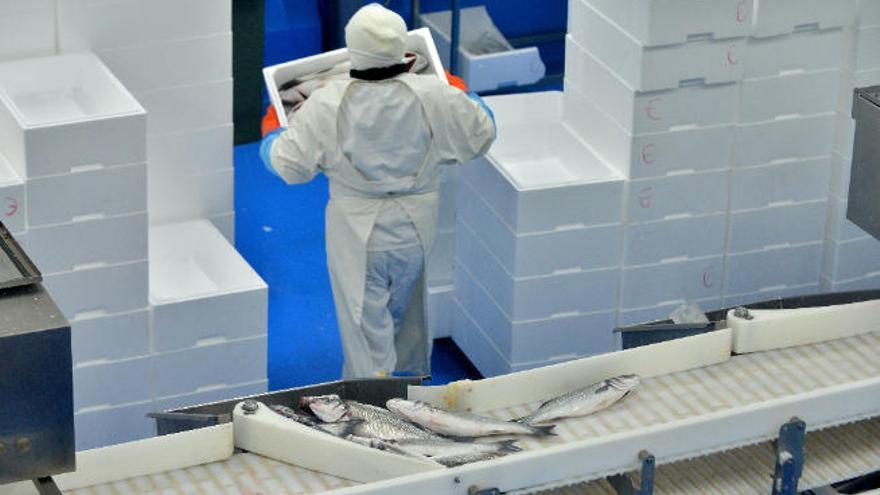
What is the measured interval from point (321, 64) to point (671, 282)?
164cm

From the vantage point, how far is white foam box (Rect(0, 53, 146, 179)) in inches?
249

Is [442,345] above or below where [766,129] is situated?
below

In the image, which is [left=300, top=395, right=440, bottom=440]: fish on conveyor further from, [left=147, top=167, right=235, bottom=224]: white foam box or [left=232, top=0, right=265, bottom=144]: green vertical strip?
[left=232, top=0, right=265, bottom=144]: green vertical strip

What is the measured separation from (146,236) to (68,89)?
0.68m

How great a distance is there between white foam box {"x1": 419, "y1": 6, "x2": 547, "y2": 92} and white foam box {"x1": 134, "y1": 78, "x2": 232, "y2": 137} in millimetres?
2126

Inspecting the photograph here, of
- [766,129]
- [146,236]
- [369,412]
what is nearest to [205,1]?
[146,236]

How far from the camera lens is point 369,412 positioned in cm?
496

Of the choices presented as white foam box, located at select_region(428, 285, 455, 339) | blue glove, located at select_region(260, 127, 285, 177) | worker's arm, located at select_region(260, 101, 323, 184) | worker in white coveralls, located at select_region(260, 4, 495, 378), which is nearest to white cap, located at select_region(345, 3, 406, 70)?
worker in white coveralls, located at select_region(260, 4, 495, 378)

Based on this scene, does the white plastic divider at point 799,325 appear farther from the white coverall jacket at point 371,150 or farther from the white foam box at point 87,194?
the white foam box at point 87,194

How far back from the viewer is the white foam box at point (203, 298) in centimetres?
675

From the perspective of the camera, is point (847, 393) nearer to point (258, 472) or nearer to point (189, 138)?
point (258, 472)

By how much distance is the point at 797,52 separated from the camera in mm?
7219

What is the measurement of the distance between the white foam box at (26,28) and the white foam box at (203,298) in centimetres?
92

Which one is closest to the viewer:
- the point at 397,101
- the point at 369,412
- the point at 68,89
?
the point at 369,412
